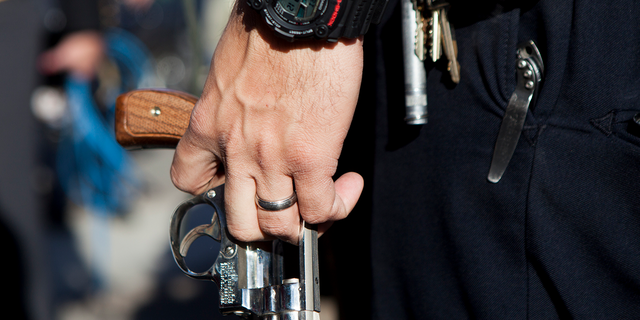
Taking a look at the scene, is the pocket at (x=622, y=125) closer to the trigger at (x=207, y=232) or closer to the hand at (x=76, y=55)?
the trigger at (x=207, y=232)

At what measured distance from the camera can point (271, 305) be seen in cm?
77

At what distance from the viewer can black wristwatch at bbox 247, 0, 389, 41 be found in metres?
0.60

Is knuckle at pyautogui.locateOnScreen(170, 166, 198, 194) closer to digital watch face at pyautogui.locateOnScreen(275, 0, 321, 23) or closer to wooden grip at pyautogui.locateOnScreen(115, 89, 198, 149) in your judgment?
wooden grip at pyautogui.locateOnScreen(115, 89, 198, 149)

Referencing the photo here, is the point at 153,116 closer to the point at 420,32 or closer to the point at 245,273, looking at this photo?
the point at 245,273

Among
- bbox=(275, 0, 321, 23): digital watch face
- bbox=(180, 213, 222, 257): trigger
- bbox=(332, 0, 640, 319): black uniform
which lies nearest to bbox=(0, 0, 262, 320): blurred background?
bbox=(180, 213, 222, 257): trigger

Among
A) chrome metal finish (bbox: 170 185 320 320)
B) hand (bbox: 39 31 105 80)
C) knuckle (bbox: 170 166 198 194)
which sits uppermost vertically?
hand (bbox: 39 31 105 80)

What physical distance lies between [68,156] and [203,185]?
239cm

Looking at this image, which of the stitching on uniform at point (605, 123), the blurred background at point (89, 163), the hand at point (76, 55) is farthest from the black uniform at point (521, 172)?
the hand at point (76, 55)

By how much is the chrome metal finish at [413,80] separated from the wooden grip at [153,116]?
1.41ft

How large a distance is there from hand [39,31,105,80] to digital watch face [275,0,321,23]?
7.67 ft

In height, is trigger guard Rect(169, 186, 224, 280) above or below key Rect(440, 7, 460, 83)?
below

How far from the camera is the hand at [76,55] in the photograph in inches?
99.0

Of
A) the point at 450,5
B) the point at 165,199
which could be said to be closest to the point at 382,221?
the point at 450,5

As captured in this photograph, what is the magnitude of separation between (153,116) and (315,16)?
0.47m
